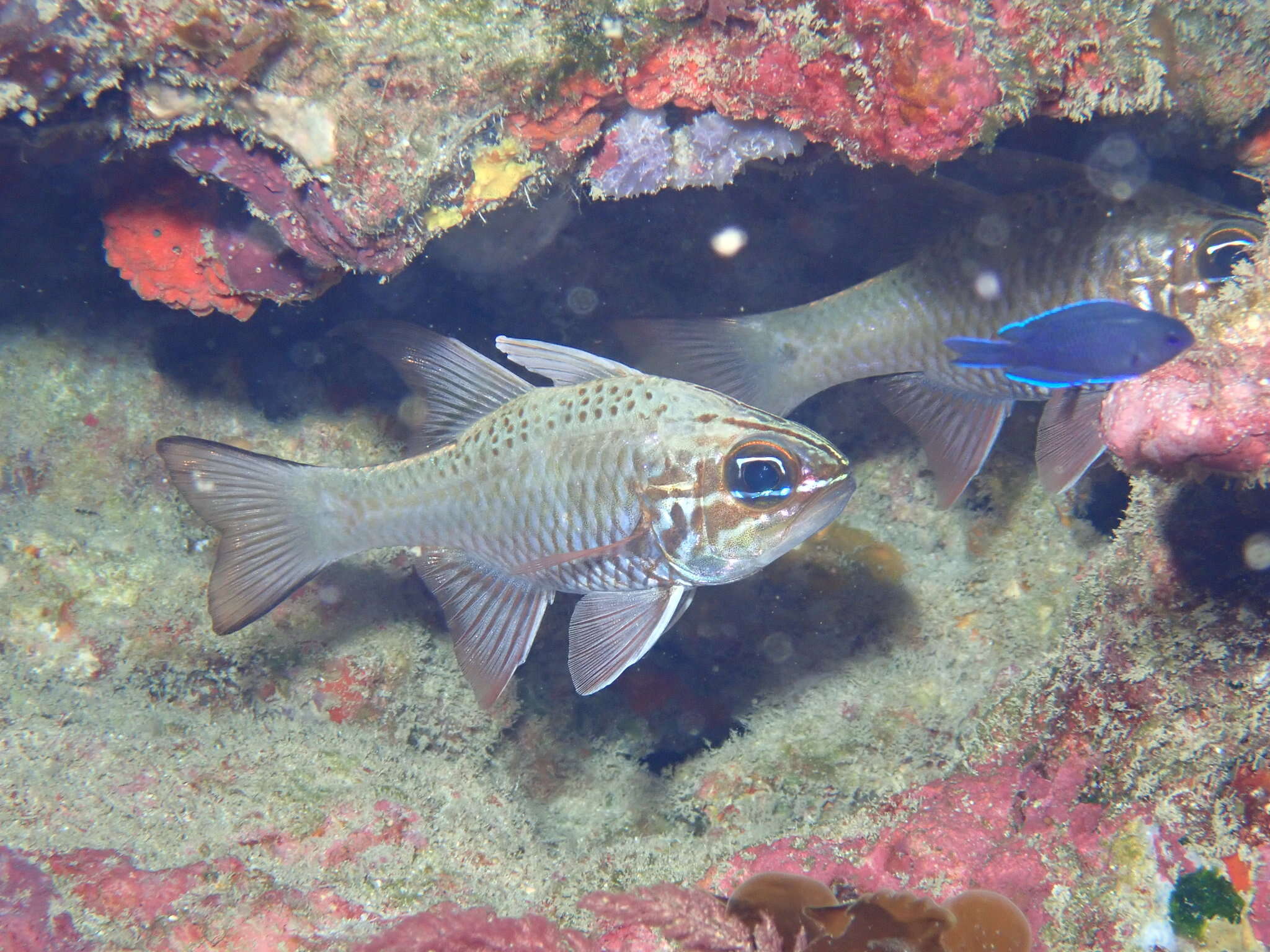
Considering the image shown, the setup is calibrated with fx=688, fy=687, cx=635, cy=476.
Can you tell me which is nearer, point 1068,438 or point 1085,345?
point 1085,345

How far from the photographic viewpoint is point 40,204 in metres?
4.46

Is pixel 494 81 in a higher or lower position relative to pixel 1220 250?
higher

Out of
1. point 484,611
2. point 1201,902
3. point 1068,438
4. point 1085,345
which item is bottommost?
point 1201,902

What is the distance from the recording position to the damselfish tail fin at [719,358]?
160 inches

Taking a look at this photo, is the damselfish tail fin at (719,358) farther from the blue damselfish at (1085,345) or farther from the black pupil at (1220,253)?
the black pupil at (1220,253)

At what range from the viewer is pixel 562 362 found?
10.2ft

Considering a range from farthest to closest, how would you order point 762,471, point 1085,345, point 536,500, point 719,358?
point 719,358 → point 536,500 → point 762,471 → point 1085,345

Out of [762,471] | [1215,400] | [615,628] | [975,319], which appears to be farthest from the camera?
[975,319]

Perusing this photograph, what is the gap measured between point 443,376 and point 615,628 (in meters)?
1.46

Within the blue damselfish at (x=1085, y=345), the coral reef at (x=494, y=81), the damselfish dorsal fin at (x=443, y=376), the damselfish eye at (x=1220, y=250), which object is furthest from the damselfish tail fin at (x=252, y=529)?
the damselfish eye at (x=1220, y=250)

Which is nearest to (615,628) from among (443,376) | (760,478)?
(760,478)

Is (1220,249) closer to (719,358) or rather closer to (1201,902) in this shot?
(719,358)

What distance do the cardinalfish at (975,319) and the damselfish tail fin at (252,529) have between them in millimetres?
2004

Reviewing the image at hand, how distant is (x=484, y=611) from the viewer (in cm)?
344
